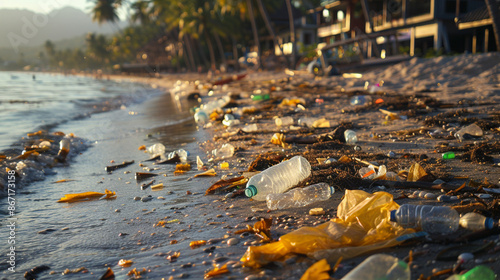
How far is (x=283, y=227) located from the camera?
2.57m

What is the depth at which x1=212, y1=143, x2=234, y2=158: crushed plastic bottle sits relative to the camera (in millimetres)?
5039

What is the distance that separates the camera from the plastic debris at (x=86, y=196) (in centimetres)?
380

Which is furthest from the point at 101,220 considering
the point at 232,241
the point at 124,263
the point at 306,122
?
the point at 306,122

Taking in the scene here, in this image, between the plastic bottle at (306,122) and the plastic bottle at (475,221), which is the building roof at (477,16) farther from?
the plastic bottle at (475,221)

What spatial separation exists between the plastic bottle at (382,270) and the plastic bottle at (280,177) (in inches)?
60.1

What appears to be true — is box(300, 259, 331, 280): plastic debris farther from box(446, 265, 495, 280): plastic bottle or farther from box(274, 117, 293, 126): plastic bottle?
box(274, 117, 293, 126): plastic bottle

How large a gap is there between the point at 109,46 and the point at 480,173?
308ft

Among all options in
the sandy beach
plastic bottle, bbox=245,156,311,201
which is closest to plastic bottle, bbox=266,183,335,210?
the sandy beach

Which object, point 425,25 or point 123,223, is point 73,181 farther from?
point 425,25

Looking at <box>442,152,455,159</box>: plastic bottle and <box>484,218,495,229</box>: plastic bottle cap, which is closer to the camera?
<box>484,218,495,229</box>: plastic bottle cap

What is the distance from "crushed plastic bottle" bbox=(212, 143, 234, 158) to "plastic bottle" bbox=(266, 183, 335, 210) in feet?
6.52

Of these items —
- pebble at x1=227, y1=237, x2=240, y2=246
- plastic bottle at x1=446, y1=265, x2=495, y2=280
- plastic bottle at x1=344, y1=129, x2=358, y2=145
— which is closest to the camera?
plastic bottle at x1=446, y1=265, x2=495, y2=280

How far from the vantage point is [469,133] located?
15.6 ft

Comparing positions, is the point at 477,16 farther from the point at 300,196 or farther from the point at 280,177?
the point at 300,196
